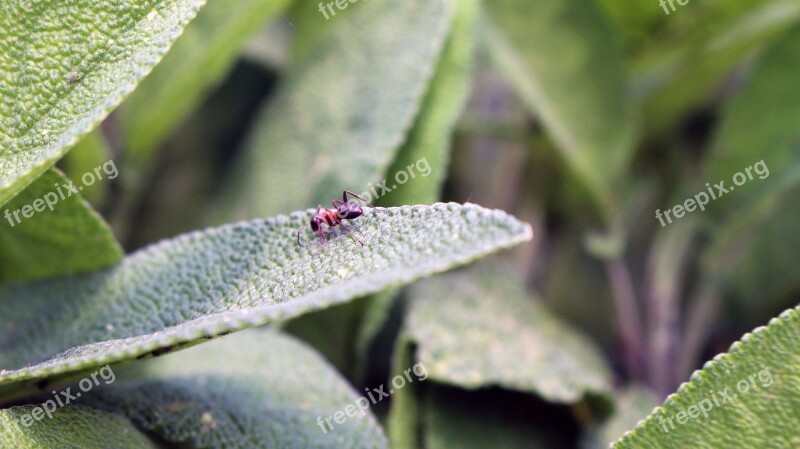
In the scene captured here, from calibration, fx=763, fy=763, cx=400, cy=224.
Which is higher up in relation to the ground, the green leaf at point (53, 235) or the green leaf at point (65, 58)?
the green leaf at point (65, 58)

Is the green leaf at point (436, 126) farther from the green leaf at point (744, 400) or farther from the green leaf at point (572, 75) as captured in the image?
the green leaf at point (744, 400)

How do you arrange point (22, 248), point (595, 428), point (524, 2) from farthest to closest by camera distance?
point (524, 2), point (595, 428), point (22, 248)

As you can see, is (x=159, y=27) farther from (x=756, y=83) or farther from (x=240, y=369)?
(x=756, y=83)

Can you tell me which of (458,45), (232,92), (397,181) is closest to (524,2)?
(458,45)

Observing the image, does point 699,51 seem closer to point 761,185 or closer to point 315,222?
point 761,185

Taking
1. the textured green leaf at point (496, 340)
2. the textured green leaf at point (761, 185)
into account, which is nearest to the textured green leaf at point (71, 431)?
the textured green leaf at point (496, 340)

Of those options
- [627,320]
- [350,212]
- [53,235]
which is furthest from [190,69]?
[627,320]
